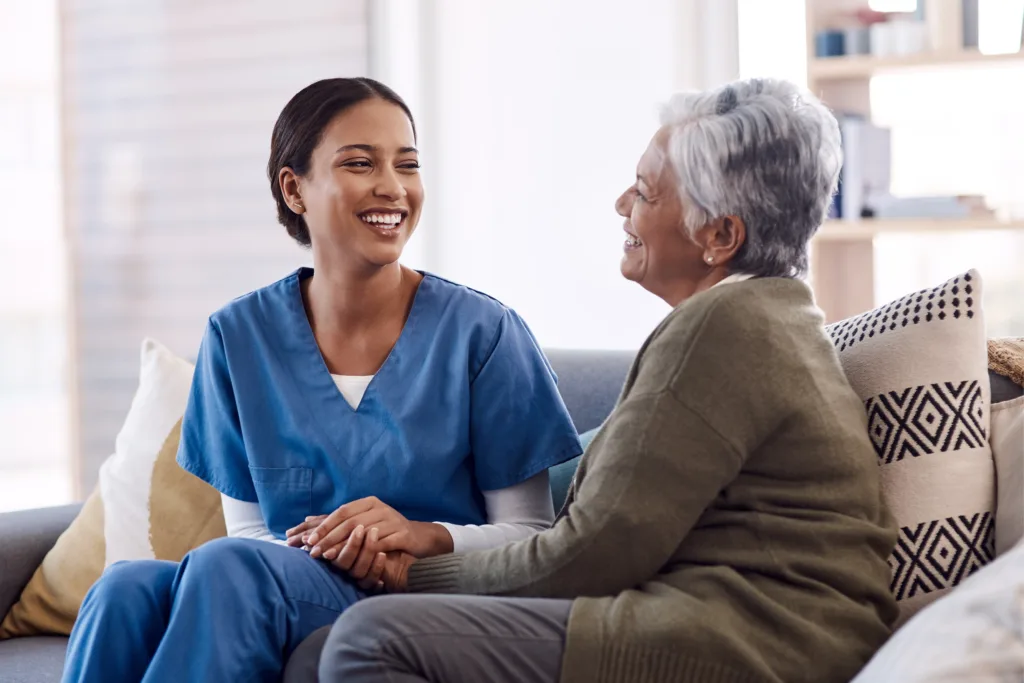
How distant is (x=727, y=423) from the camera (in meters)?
1.30

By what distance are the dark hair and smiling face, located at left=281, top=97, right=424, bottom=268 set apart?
10 millimetres

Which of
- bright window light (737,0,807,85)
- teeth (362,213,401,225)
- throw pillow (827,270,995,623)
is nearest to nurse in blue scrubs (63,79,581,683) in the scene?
teeth (362,213,401,225)

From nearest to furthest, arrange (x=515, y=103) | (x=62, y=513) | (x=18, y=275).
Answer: (x=62, y=513), (x=515, y=103), (x=18, y=275)

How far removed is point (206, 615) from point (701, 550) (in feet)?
1.98

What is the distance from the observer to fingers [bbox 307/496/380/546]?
1.57 metres

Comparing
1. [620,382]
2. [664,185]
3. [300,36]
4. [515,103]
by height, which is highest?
[300,36]

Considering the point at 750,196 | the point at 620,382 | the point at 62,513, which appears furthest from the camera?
the point at 62,513

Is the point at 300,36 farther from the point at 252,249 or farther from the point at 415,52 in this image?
the point at 252,249

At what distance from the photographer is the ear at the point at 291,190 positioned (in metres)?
1.82

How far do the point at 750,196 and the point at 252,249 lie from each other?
7.69 feet

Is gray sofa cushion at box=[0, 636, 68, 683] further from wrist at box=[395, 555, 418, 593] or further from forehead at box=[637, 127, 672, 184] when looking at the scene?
forehead at box=[637, 127, 672, 184]

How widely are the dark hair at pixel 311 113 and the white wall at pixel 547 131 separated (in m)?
1.49

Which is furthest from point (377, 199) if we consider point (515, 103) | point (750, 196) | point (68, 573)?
point (515, 103)

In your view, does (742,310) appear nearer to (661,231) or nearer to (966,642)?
(661,231)
